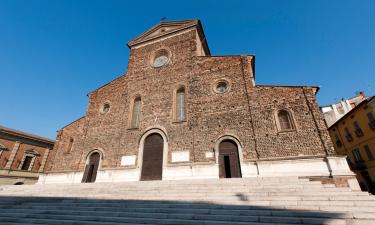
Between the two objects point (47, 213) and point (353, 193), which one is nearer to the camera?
point (353, 193)

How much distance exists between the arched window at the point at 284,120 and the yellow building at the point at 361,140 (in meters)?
11.8

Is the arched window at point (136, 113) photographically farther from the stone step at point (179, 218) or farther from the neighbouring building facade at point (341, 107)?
the neighbouring building facade at point (341, 107)

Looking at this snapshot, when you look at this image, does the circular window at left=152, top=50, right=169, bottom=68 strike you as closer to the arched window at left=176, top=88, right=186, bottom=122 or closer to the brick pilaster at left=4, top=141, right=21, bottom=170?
the arched window at left=176, top=88, right=186, bottom=122

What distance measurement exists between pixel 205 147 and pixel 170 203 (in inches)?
209

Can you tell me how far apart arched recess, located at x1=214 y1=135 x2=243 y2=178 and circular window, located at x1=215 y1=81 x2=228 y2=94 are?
129 inches

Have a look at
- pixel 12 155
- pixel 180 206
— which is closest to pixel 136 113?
pixel 180 206

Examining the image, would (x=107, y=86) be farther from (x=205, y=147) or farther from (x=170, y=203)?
(x=170, y=203)

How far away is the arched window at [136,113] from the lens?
1469cm

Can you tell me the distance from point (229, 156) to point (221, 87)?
4753mm

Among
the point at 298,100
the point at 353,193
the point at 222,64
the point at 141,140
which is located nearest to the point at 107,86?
the point at 141,140

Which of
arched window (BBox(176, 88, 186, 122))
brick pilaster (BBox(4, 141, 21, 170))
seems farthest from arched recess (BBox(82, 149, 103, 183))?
brick pilaster (BBox(4, 141, 21, 170))

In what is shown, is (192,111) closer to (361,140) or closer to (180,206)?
(180,206)

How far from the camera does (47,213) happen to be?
274 inches

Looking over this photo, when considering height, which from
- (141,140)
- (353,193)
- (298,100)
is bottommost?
(353,193)
